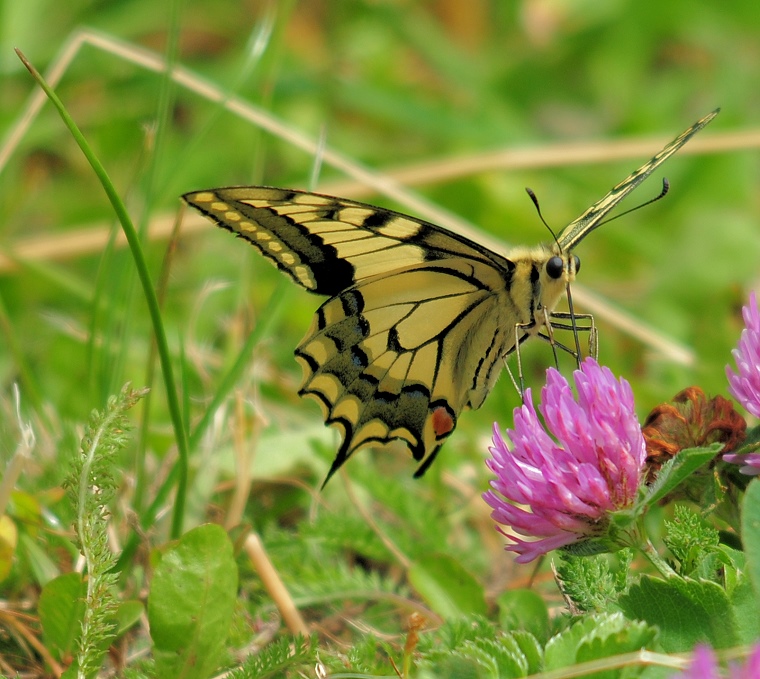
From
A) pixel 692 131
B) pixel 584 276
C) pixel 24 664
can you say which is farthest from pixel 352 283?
pixel 584 276

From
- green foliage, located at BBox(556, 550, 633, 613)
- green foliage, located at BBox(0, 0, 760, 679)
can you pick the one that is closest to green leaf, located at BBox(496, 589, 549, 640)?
green foliage, located at BBox(0, 0, 760, 679)

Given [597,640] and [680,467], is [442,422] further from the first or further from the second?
[597,640]

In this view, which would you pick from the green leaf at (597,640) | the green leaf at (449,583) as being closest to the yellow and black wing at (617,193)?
the green leaf at (449,583)

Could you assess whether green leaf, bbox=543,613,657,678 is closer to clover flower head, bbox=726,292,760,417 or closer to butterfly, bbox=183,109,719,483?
clover flower head, bbox=726,292,760,417

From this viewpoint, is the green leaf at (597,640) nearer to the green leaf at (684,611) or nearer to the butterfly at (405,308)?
the green leaf at (684,611)

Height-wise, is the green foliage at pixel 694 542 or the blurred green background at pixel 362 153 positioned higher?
the blurred green background at pixel 362 153
